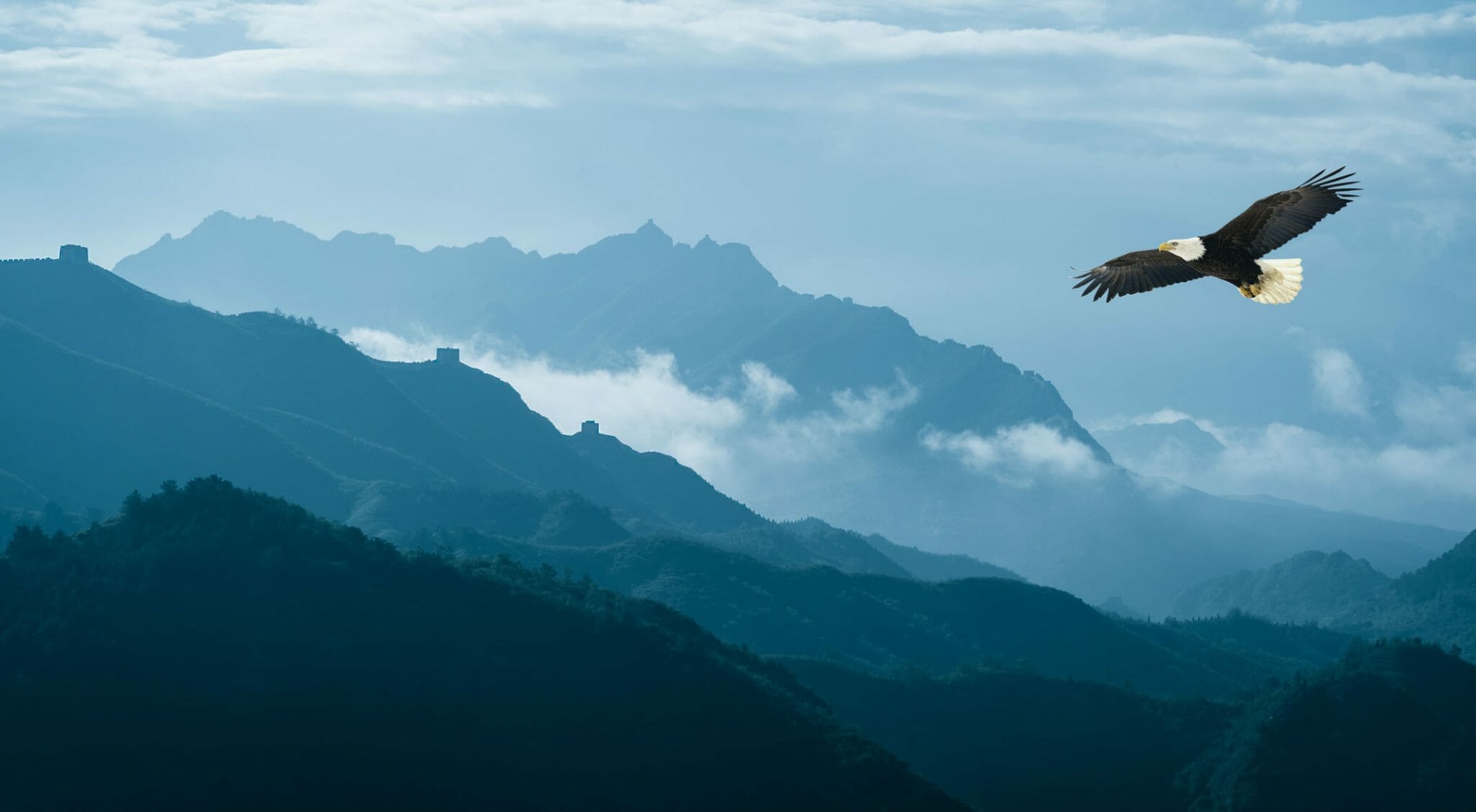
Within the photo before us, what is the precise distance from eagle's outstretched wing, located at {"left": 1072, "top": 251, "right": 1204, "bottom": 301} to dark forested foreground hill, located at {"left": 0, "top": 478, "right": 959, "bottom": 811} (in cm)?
8764

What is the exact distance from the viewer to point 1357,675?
158 metres

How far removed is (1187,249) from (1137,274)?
3.86ft

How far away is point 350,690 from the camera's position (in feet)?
382

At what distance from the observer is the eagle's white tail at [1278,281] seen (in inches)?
1022

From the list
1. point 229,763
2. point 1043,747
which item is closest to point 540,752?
point 229,763

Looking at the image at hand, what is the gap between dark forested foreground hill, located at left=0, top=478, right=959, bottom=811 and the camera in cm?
10338

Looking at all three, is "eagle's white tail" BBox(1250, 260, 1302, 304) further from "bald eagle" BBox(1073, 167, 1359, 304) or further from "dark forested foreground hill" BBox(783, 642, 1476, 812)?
"dark forested foreground hill" BBox(783, 642, 1476, 812)

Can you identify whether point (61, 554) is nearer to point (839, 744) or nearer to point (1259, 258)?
point (839, 744)

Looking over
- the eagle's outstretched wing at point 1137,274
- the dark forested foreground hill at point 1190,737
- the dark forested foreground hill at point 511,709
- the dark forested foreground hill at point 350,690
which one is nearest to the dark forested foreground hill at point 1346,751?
the dark forested foreground hill at point 1190,737

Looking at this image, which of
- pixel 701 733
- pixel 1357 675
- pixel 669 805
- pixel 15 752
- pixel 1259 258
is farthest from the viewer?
pixel 1357 675

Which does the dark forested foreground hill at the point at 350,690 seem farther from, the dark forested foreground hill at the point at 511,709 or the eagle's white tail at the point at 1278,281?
the eagle's white tail at the point at 1278,281

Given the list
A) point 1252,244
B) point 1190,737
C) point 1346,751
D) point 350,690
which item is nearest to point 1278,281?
point 1252,244

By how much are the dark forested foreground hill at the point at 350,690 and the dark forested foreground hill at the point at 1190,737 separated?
66.0ft

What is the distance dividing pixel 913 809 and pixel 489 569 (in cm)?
5058
